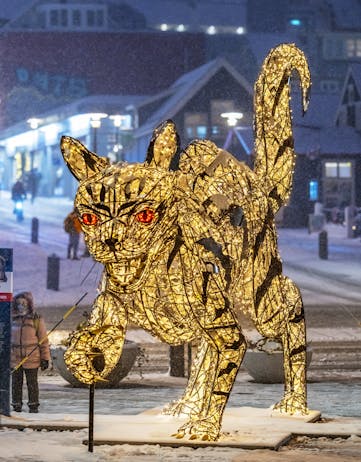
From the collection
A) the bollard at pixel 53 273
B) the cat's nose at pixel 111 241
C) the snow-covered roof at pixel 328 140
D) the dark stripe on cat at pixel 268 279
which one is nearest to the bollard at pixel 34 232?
Answer: the bollard at pixel 53 273

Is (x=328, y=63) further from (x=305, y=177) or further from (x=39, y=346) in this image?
(x=39, y=346)

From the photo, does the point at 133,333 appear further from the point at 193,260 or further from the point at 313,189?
the point at 313,189

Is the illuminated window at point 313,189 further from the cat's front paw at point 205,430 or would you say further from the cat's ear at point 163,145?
the cat's ear at point 163,145

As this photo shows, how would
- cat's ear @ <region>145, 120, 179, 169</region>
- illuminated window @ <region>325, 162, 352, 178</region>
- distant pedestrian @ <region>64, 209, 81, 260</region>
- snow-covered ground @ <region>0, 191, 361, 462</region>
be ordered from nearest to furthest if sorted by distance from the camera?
cat's ear @ <region>145, 120, 179, 169</region>, snow-covered ground @ <region>0, 191, 361, 462</region>, distant pedestrian @ <region>64, 209, 81, 260</region>, illuminated window @ <region>325, 162, 352, 178</region>

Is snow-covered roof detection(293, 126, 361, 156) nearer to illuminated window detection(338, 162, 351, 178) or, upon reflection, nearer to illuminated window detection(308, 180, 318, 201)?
illuminated window detection(338, 162, 351, 178)

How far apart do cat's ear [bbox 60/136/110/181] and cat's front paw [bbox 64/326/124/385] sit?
4.10ft

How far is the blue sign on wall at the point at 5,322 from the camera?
Result: 464 inches

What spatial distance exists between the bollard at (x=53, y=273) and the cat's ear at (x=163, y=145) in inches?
784

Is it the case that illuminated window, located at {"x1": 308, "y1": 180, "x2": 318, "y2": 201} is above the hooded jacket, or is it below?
above

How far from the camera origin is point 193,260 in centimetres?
977

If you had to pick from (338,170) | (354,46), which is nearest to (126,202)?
(338,170)

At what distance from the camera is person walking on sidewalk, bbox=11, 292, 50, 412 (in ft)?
44.5

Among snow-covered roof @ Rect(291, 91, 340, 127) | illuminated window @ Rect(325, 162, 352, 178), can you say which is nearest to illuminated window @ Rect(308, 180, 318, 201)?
illuminated window @ Rect(325, 162, 352, 178)

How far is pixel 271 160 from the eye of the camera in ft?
38.6
